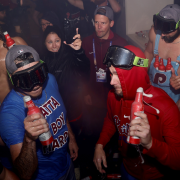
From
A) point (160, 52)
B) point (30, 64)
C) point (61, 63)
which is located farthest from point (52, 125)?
point (160, 52)

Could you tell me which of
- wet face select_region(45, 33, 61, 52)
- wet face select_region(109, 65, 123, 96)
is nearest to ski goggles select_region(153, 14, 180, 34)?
wet face select_region(109, 65, 123, 96)

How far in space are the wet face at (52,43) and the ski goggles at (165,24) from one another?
1820mm

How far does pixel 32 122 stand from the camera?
127 centimetres

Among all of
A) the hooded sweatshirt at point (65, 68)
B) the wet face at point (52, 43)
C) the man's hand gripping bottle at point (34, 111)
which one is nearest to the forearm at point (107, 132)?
the man's hand gripping bottle at point (34, 111)

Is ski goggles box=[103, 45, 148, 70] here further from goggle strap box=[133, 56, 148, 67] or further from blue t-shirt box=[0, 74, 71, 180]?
blue t-shirt box=[0, 74, 71, 180]

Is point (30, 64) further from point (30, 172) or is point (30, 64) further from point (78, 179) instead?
point (78, 179)

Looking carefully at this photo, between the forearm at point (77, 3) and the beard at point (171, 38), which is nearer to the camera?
the beard at point (171, 38)

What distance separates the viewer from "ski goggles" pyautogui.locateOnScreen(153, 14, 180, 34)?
2.32 metres

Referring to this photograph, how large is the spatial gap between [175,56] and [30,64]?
7.09 feet

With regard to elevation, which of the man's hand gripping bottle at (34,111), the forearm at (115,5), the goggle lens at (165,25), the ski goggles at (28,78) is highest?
the forearm at (115,5)

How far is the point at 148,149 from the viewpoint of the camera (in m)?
1.23

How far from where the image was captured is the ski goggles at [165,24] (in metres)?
2.32

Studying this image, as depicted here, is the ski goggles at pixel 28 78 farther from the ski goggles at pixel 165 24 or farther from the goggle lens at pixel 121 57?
the ski goggles at pixel 165 24

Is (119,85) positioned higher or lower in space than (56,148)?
higher
